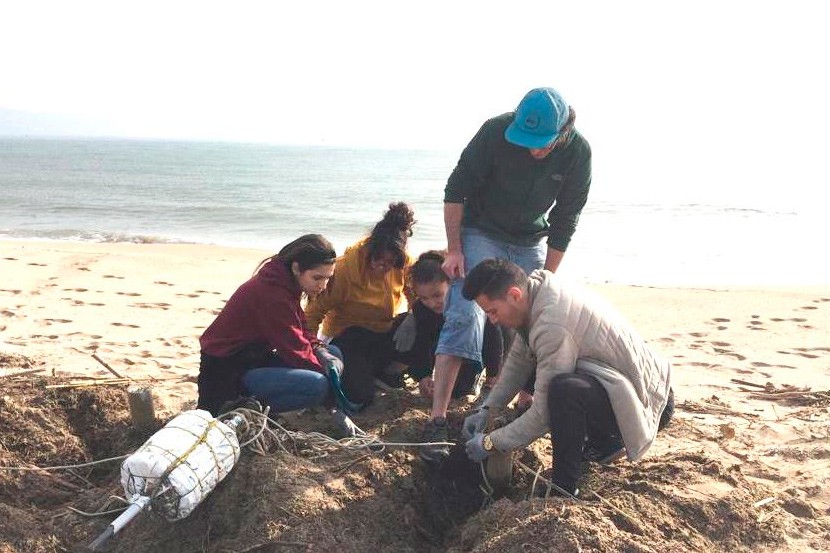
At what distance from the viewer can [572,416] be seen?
111 inches

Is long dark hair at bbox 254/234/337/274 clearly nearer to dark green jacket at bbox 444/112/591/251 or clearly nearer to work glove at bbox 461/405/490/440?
dark green jacket at bbox 444/112/591/251

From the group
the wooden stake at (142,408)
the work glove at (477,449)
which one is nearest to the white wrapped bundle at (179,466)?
the wooden stake at (142,408)

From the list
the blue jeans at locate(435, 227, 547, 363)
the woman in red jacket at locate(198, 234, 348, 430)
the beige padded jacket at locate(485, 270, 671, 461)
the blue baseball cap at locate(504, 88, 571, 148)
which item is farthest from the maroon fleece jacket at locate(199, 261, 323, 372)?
the blue baseball cap at locate(504, 88, 571, 148)

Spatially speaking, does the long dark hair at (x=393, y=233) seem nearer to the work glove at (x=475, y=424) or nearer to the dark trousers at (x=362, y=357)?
the dark trousers at (x=362, y=357)

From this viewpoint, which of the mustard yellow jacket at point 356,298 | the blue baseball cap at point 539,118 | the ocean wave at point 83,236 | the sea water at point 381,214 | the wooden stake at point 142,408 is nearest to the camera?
the blue baseball cap at point 539,118

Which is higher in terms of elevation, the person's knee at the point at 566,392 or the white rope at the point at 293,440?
the person's knee at the point at 566,392

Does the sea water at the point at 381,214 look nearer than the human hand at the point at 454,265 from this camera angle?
No

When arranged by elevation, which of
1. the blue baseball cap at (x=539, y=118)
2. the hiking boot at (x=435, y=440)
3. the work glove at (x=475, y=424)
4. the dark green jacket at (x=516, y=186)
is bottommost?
the hiking boot at (x=435, y=440)

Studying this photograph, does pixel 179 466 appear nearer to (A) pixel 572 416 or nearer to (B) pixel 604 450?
(A) pixel 572 416

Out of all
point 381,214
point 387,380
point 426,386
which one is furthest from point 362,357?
point 381,214

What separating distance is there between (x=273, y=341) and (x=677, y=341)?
13.6 ft

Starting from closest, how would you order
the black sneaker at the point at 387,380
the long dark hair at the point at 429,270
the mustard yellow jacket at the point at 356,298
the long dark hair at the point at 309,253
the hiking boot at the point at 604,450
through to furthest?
the hiking boot at the point at 604,450 → the long dark hair at the point at 309,253 → the long dark hair at the point at 429,270 → the mustard yellow jacket at the point at 356,298 → the black sneaker at the point at 387,380

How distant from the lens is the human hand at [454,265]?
12.3 ft

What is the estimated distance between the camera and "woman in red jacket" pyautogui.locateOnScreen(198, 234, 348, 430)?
3.54m
